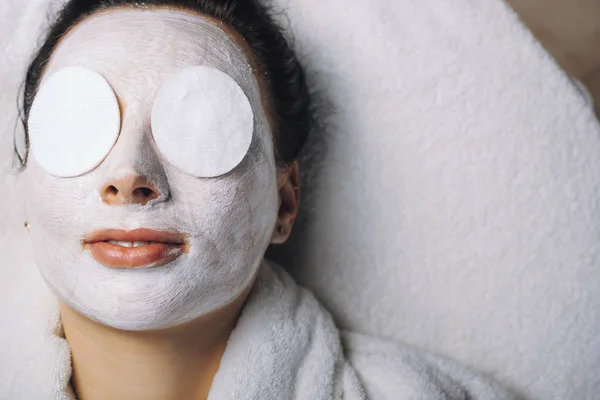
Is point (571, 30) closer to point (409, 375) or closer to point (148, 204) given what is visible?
point (409, 375)

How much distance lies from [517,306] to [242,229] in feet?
1.44

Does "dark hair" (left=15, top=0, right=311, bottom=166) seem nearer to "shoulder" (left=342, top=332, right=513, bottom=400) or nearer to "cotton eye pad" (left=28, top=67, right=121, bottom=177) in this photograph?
"cotton eye pad" (left=28, top=67, right=121, bottom=177)

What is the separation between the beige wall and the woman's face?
68cm

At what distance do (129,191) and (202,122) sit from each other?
0.36 feet

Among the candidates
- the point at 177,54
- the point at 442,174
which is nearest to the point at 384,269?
the point at 442,174

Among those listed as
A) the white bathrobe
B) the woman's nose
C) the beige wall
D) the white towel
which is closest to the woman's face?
the woman's nose

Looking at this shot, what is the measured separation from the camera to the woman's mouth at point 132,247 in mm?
695

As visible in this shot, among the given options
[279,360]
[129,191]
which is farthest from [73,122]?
[279,360]

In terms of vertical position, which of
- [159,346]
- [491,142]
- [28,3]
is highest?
[491,142]

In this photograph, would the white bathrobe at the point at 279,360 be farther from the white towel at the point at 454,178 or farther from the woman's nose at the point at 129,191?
the woman's nose at the point at 129,191

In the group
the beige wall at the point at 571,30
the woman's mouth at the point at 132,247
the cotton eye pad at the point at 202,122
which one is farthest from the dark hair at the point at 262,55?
the beige wall at the point at 571,30

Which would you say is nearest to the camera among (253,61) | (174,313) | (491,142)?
(174,313)

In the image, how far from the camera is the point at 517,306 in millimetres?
968

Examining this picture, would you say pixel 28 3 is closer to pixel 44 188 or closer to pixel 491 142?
pixel 44 188
